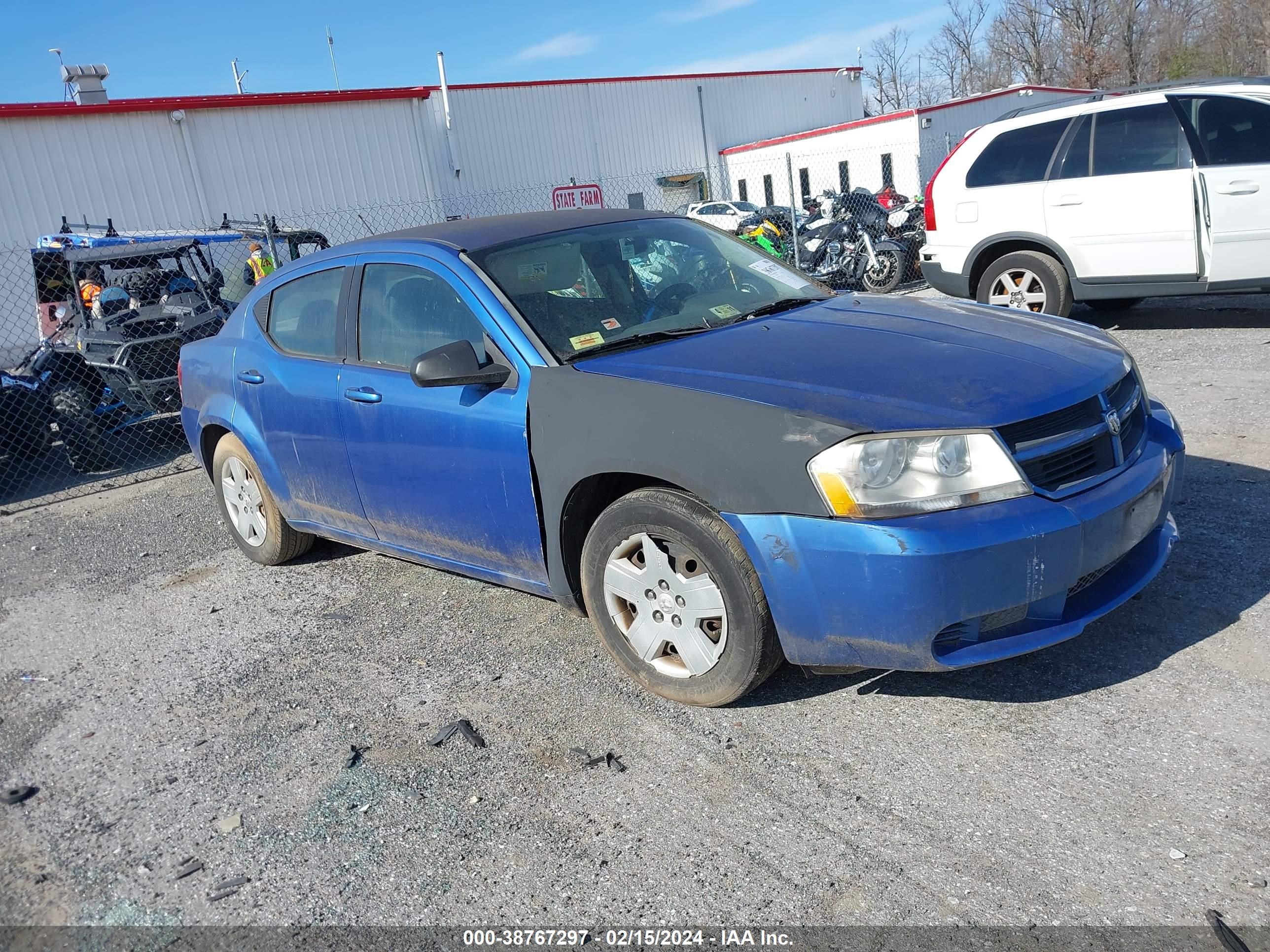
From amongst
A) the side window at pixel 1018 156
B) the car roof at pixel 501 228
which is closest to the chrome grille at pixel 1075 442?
the car roof at pixel 501 228

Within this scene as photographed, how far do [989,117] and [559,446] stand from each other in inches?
1461

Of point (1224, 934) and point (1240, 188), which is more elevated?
point (1240, 188)

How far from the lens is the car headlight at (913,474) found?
279cm

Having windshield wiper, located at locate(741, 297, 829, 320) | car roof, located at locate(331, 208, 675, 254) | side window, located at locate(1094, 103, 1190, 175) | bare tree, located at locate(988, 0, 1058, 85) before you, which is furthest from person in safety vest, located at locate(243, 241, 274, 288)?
bare tree, located at locate(988, 0, 1058, 85)

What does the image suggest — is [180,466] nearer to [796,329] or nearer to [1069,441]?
[796,329]

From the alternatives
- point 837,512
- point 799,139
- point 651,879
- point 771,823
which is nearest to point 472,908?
point 651,879

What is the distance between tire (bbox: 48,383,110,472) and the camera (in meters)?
8.86

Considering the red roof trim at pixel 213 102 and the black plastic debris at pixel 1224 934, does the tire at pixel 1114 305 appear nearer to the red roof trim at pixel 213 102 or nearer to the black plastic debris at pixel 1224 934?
the black plastic debris at pixel 1224 934

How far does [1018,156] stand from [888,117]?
27.0 metres

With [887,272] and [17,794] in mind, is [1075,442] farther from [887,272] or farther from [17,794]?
[887,272]

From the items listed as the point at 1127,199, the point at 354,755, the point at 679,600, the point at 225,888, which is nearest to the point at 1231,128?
the point at 1127,199

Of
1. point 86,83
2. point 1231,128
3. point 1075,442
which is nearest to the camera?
point 1075,442

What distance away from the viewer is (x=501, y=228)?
169 inches

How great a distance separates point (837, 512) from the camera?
9.20 feet
